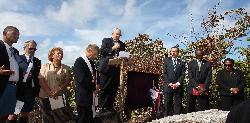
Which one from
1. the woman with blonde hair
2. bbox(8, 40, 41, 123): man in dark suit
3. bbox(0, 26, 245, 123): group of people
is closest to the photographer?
bbox(0, 26, 245, 123): group of people

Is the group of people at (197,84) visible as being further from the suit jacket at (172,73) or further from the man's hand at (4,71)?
the man's hand at (4,71)

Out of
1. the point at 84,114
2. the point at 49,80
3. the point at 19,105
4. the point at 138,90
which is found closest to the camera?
the point at 19,105

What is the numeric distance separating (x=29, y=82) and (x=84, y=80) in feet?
3.59

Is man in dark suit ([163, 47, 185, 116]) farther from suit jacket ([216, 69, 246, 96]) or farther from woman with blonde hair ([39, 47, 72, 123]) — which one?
woman with blonde hair ([39, 47, 72, 123])

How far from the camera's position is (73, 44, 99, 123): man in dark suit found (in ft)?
24.6

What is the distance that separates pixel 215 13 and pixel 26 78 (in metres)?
9.86

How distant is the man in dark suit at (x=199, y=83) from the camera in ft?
34.8

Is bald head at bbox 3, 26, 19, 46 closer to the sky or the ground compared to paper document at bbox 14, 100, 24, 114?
closer to the sky

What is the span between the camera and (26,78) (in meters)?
7.77

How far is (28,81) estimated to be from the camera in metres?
7.82

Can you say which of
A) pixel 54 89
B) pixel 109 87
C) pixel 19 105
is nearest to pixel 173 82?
pixel 109 87

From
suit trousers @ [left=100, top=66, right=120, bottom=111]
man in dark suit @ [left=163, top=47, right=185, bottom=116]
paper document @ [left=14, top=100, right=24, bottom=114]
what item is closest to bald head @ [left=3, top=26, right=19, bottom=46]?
paper document @ [left=14, top=100, right=24, bottom=114]

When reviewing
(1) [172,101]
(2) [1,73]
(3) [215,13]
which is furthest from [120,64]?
(3) [215,13]

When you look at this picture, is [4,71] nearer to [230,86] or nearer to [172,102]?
[172,102]
